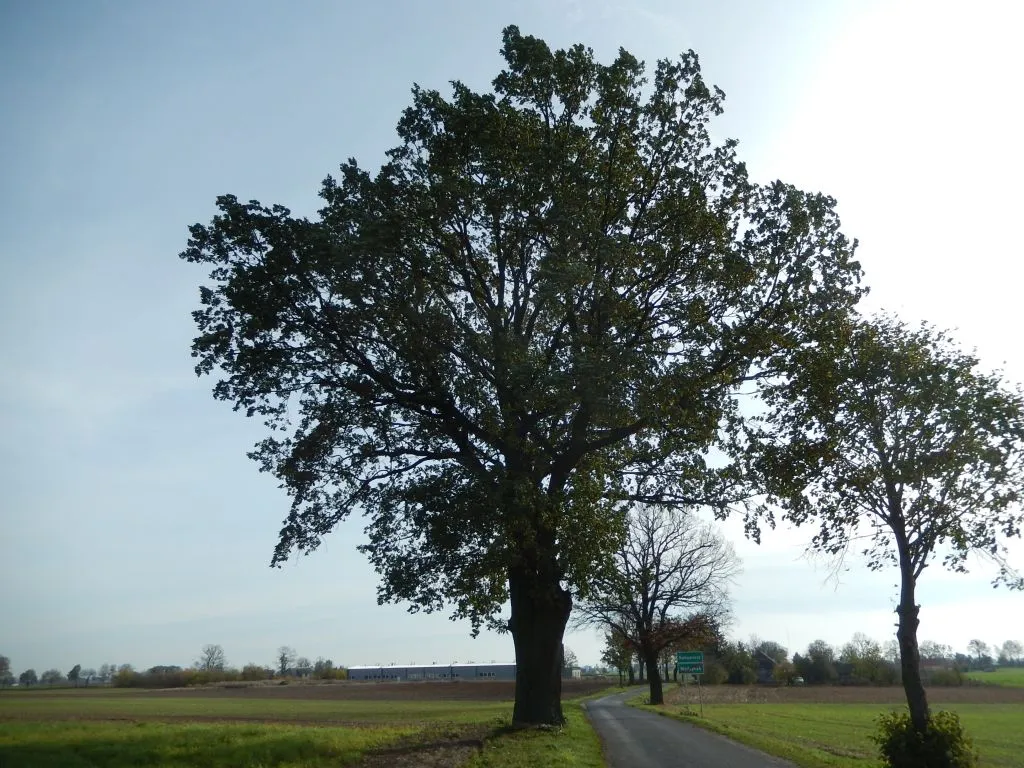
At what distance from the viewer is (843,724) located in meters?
38.0

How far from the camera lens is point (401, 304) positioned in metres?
17.8

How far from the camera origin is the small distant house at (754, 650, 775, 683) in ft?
352

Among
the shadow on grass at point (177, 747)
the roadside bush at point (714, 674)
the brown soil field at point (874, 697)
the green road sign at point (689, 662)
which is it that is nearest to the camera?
the shadow on grass at point (177, 747)

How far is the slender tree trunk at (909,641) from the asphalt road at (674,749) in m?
3.19

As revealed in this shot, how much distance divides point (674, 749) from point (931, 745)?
7.33 meters

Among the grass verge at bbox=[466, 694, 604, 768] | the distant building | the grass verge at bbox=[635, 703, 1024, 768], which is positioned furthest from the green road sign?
the distant building

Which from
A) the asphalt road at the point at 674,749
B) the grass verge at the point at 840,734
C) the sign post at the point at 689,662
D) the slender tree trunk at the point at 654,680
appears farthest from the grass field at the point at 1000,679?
the asphalt road at the point at 674,749

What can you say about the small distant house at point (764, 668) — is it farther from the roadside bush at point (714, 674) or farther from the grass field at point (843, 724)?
the grass field at point (843, 724)

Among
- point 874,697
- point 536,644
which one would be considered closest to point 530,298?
point 536,644

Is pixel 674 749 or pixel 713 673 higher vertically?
pixel 674 749

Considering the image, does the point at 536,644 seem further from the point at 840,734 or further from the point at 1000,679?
the point at 1000,679

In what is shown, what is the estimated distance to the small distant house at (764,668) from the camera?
107312 mm

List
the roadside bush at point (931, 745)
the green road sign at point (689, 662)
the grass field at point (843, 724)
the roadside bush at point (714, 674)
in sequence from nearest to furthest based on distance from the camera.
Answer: the roadside bush at point (931, 745)
the grass field at point (843, 724)
the green road sign at point (689, 662)
the roadside bush at point (714, 674)

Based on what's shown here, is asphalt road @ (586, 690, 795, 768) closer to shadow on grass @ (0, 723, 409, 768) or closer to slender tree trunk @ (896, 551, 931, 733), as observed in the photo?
slender tree trunk @ (896, 551, 931, 733)
